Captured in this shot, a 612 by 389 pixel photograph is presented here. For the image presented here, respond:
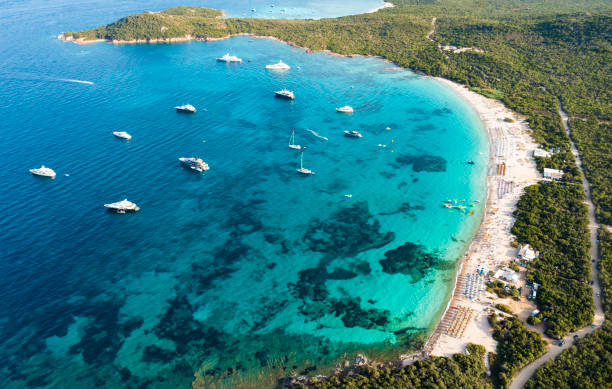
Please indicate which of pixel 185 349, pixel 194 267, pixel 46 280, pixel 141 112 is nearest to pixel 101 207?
pixel 46 280

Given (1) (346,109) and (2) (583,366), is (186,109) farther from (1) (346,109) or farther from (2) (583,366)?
(2) (583,366)

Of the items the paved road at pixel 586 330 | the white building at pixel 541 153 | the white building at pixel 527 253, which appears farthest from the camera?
the white building at pixel 541 153

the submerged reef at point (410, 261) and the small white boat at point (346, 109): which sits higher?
the small white boat at point (346, 109)

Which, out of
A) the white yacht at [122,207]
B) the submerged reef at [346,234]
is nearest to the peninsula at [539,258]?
the submerged reef at [346,234]

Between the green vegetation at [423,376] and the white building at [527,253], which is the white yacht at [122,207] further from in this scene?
the white building at [527,253]

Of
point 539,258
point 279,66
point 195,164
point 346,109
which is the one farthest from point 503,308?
point 279,66
